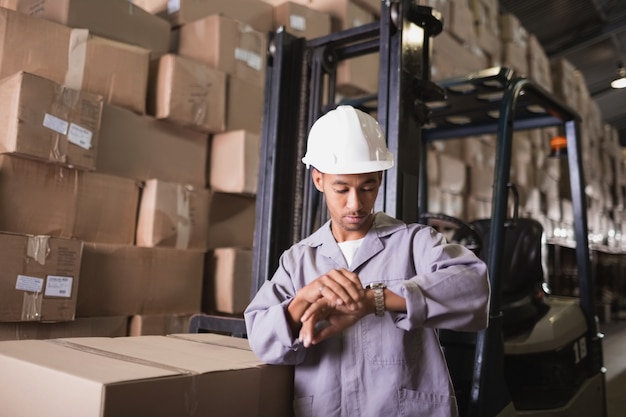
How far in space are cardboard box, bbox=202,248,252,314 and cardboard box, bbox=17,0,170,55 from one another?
121 cm

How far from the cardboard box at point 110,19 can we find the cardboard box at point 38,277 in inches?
43.2

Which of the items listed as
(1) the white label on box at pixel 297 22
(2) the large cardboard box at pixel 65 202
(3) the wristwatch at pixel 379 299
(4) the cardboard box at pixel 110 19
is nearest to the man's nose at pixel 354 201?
(3) the wristwatch at pixel 379 299

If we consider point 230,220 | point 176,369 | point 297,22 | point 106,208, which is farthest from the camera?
point 297,22

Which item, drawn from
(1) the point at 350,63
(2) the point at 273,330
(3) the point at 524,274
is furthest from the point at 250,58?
(2) the point at 273,330

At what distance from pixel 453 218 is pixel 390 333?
1192 mm

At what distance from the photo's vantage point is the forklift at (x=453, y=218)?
1.89m

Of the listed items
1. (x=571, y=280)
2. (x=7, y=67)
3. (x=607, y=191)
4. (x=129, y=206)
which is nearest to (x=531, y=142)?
(x=571, y=280)

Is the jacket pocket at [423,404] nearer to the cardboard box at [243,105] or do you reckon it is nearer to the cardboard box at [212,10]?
the cardboard box at [243,105]

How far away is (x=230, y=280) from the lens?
310 centimetres

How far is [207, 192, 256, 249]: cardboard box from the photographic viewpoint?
3.25m

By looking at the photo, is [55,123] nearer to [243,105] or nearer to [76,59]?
[76,59]

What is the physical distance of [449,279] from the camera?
4.04 feet

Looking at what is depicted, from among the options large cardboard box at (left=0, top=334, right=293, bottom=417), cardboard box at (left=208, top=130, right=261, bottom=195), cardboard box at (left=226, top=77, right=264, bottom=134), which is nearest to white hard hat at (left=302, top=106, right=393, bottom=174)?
large cardboard box at (left=0, top=334, right=293, bottom=417)

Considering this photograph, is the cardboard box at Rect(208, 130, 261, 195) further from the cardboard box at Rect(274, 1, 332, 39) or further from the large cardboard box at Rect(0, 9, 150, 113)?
the cardboard box at Rect(274, 1, 332, 39)
